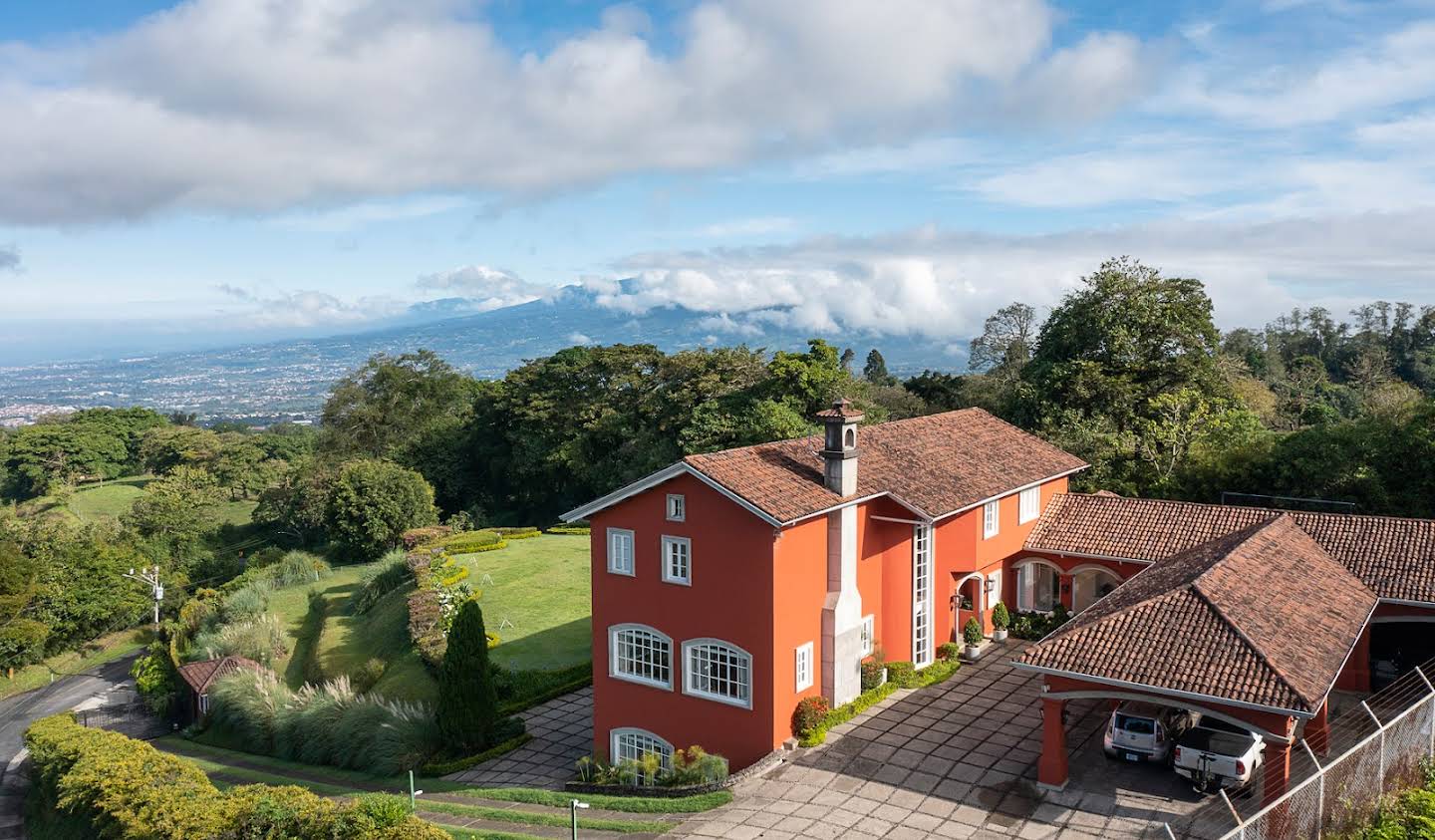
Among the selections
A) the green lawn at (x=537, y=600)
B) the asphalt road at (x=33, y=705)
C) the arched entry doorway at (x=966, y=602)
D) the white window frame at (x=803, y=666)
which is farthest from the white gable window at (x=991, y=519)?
the asphalt road at (x=33, y=705)

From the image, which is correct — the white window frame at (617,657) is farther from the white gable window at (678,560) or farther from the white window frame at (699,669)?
the white gable window at (678,560)

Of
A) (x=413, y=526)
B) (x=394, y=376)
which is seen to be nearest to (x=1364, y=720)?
(x=413, y=526)

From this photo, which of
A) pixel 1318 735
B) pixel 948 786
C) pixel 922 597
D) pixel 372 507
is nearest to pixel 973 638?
pixel 922 597

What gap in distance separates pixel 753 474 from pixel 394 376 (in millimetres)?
58498

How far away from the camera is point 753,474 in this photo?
23344mm

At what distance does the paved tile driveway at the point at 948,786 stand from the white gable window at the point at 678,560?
4935 mm

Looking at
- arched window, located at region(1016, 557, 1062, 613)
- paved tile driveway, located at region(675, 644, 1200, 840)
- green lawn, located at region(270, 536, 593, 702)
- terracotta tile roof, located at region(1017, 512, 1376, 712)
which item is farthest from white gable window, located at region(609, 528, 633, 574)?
arched window, located at region(1016, 557, 1062, 613)

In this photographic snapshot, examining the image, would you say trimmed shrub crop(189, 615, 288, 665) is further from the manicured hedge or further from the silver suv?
the silver suv

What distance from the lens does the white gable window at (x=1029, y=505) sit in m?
30.2

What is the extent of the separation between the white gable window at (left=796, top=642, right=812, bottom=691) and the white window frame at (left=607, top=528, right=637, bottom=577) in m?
4.54

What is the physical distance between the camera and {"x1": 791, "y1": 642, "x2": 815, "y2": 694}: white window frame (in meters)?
23.0

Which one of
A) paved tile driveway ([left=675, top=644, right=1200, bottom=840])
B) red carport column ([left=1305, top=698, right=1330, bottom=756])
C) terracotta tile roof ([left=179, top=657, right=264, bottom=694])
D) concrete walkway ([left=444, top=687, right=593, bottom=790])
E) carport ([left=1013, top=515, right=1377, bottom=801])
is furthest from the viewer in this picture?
terracotta tile roof ([left=179, top=657, right=264, bottom=694])

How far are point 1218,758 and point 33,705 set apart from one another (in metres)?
49.4

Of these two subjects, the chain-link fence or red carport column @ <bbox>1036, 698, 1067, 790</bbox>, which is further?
red carport column @ <bbox>1036, 698, 1067, 790</bbox>
